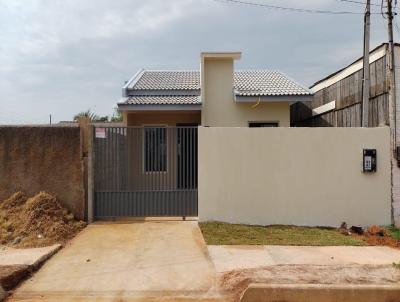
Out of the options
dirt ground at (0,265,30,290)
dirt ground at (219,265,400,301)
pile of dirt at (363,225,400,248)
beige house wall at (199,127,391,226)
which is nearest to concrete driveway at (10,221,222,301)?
dirt ground at (0,265,30,290)

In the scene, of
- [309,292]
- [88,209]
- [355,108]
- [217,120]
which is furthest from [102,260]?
[355,108]

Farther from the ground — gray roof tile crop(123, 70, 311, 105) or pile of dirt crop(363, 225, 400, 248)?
gray roof tile crop(123, 70, 311, 105)

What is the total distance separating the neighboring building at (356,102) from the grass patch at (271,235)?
2059 mm

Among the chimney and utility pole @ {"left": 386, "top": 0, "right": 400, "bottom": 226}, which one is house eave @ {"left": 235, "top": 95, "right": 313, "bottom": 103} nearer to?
the chimney

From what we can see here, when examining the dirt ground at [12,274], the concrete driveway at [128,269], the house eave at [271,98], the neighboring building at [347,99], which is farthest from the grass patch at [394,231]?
the dirt ground at [12,274]

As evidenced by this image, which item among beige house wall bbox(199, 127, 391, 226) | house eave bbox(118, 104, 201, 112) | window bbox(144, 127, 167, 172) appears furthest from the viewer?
house eave bbox(118, 104, 201, 112)

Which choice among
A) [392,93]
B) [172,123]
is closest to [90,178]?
[172,123]

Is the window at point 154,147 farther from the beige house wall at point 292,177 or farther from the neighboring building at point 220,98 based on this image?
the neighboring building at point 220,98

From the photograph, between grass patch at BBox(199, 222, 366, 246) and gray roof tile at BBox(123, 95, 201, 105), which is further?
gray roof tile at BBox(123, 95, 201, 105)

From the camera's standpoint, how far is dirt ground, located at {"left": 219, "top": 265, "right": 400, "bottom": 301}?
17.9 feet

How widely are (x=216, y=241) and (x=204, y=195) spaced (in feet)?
5.35

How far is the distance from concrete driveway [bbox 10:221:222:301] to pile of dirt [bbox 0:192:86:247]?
16.2 inches

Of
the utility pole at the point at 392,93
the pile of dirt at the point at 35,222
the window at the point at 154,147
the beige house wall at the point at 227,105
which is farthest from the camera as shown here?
the beige house wall at the point at 227,105

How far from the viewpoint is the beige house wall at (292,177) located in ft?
30.7
